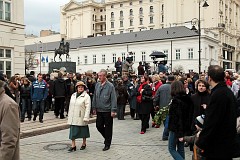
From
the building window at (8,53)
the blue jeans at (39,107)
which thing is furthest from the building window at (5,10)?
the blue jeans at (39,107)

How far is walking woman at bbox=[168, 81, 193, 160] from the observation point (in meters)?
5.88

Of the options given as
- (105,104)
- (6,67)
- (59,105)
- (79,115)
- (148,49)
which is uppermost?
(148,49)

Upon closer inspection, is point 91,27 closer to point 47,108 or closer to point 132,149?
point 47,108

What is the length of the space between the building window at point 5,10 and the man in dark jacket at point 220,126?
2119cm

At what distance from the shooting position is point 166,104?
9180 mm

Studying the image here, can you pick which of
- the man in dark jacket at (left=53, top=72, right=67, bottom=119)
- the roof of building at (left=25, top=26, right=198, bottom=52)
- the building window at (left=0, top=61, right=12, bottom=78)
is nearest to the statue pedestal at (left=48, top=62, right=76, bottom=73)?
the building window at (left=0, top=61, right=12, bottom=78)

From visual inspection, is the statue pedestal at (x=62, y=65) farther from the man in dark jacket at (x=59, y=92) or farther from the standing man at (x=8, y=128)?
the standing man at (x=8, y=128)

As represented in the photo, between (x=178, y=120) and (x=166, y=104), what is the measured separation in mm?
3262

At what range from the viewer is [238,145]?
4.05m

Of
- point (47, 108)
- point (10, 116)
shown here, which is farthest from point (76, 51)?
point (10, 116)

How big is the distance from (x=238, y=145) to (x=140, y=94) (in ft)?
20.7

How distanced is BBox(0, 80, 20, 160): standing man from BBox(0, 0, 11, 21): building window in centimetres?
2035

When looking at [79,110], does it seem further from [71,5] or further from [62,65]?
[71,5]

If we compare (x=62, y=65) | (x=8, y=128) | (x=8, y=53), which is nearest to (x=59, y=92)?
(x=8, y=128)
